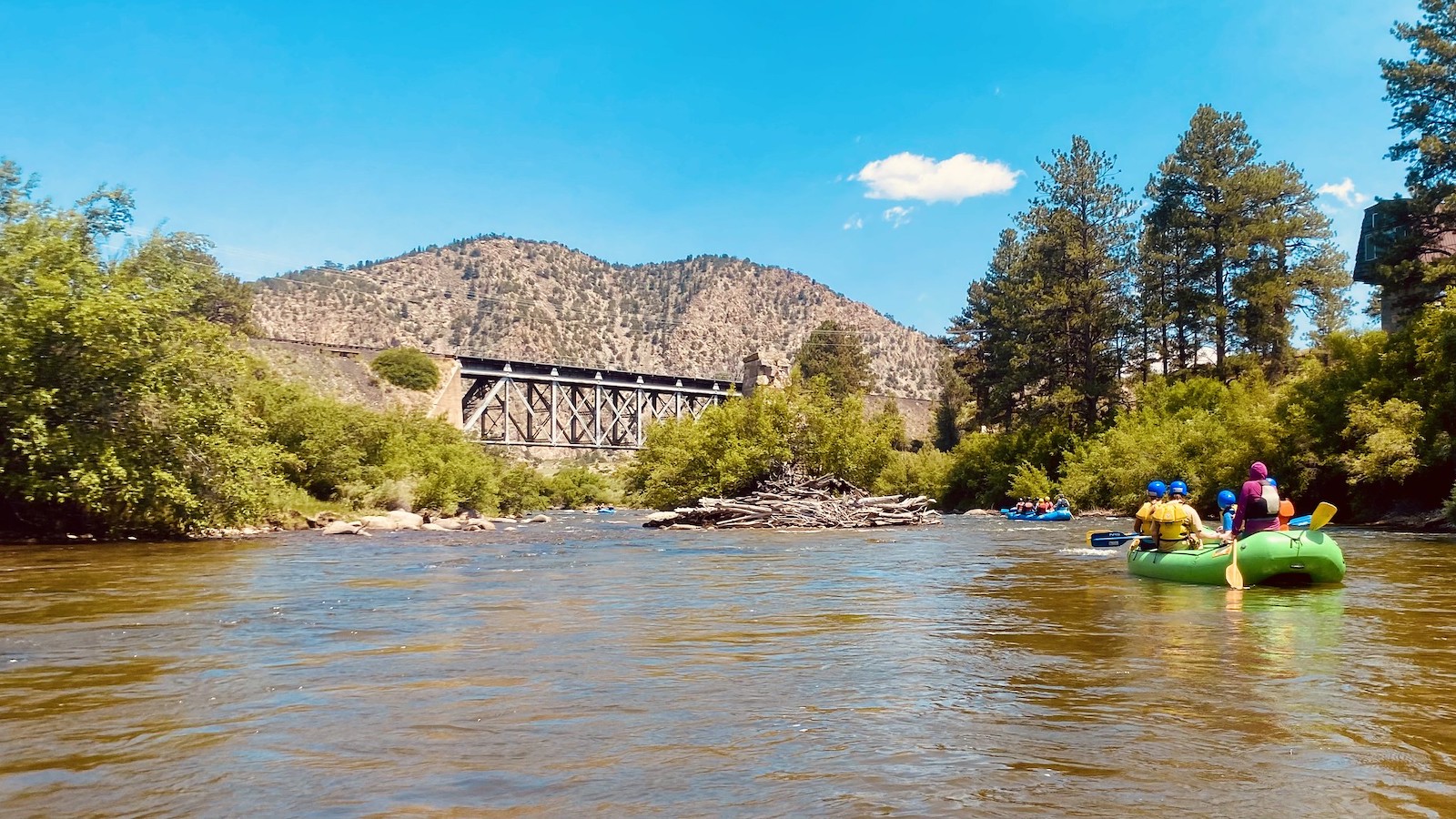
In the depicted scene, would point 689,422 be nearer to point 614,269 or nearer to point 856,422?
point 856,422

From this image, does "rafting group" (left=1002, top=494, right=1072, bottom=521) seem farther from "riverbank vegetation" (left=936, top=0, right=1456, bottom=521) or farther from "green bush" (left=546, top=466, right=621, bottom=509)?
"green bush" (left=546, top=466, right=621, bottom=509)

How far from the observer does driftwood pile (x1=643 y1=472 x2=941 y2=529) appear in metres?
26.7

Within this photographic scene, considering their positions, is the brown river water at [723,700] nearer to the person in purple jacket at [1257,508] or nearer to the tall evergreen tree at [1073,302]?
the person in purple jacket at [1257,508]

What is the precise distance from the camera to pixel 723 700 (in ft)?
18.1

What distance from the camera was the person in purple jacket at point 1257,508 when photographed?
11328 millimetres

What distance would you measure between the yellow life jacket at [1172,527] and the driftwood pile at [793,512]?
14232mm

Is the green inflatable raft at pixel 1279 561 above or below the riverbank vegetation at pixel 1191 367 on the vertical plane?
below

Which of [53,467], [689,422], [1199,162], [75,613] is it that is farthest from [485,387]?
[75,613]

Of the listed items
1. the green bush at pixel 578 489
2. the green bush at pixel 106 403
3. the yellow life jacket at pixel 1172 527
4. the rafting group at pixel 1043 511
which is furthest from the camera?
the green bush at pixel 578 489

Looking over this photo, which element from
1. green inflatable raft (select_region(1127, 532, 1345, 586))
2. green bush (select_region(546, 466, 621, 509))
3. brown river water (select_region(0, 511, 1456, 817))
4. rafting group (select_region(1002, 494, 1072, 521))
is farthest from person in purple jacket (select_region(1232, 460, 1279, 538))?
green bush (select_region(546, 466, 621, 509))

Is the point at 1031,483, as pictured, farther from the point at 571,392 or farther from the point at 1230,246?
the point at 571,392

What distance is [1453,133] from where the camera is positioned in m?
29.1

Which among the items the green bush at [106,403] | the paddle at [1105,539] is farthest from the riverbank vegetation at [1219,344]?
the green bush at [106,403]

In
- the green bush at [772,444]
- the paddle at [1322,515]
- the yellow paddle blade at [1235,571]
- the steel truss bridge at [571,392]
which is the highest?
the steel truss bridge at [571,392]
